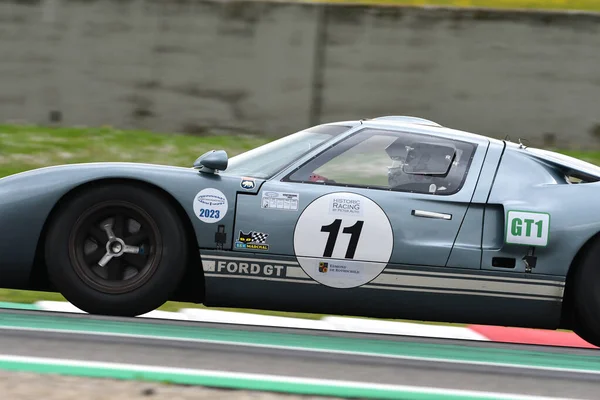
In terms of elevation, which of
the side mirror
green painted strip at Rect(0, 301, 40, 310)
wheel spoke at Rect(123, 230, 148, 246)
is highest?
the side mirror

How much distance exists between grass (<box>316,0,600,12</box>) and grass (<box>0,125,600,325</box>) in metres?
1.76

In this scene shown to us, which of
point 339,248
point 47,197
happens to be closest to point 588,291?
point 339,248

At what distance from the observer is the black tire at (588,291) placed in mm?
5531

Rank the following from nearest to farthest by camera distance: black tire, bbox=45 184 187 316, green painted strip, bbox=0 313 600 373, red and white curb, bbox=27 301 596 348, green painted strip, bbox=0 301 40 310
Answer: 1. green painted strip, bbox=0 313 600 373
2. black tire, bbox=45 184 187 316
3. green painted strip, bbox=0 301 40 310
4. red and white curb, bbox=27 301 596 348

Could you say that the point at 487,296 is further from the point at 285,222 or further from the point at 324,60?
the point at 324,60

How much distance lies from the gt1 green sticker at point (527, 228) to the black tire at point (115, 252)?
1.72 m

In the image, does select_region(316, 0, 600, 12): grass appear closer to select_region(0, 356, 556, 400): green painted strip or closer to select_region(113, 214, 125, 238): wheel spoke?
select_region(113, 214, 125, 238): wheel spoke

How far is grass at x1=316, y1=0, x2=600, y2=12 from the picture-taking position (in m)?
12.3

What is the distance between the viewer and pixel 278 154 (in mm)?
5805

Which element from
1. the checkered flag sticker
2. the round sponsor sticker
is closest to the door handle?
the checkered flag sticker

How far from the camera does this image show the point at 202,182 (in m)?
5.50

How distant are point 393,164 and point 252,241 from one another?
89 centimetres

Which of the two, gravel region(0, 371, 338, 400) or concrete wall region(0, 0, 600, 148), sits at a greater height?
concrete wall region(0, 0, 600, 148)

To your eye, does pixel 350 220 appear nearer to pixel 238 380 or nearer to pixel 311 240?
pixel 311 240
